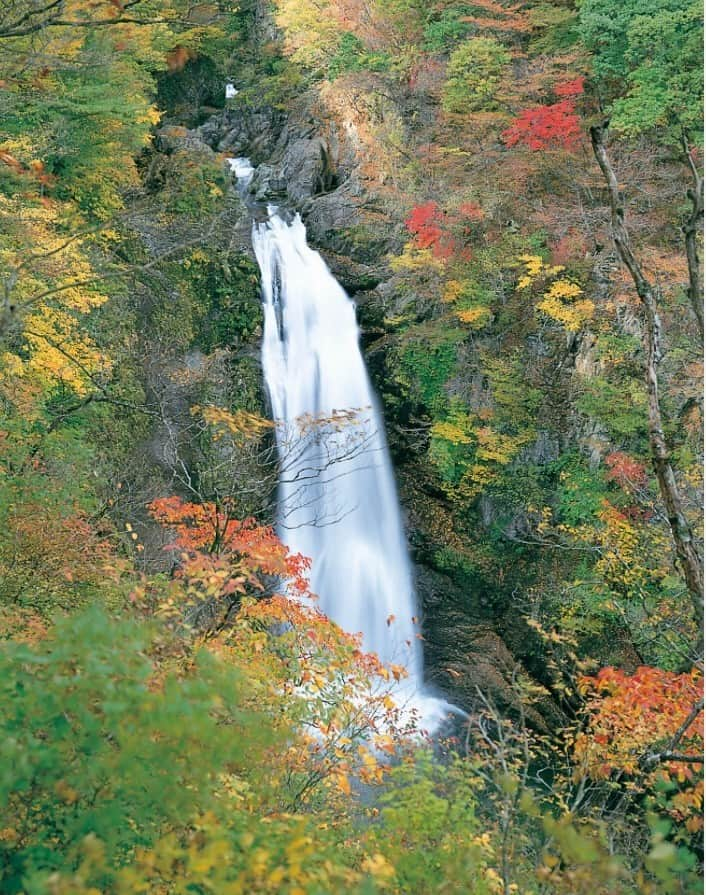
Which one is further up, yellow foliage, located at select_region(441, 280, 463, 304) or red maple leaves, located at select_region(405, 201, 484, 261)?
red maple leaves, located at select_region(405, 201, 484, 261)

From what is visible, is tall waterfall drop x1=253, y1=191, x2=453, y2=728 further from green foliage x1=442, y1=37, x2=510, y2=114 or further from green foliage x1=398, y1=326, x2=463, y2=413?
green foliage x1=442, y1=37, x2=510, y2=114

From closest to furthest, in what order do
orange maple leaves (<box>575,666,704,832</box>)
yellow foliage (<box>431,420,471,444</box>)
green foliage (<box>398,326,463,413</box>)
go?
orange maple leaves (<box>575,666,704,832</box>)
yellow foliage (<box>431,420,471,444</box>)
green foliage (<box>398,326,463,413</box>)

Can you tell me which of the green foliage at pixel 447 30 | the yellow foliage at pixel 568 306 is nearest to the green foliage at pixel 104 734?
the yellow foliage at pixel 568 306

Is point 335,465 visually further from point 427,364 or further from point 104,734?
point 104,734

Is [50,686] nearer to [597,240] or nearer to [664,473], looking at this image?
[664,473]

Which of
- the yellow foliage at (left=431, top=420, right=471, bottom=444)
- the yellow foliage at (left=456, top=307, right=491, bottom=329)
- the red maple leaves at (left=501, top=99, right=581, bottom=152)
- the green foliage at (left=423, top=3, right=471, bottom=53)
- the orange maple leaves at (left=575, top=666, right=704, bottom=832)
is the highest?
the green foliage at (left=423, top=3, right=471, bottom=53)

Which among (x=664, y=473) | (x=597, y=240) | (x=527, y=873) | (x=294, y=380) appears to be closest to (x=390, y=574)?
(x=294, y=380)

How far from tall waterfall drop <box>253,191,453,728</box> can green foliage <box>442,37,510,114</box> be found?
525 centimetres

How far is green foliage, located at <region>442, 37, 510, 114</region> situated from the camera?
13.8 m

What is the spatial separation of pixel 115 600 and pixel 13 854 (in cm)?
390

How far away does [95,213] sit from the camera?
13352mm

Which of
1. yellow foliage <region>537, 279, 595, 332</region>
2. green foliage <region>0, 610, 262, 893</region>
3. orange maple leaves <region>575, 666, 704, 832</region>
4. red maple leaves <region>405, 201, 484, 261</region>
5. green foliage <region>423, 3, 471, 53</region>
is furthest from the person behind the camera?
green foliage <region>423, 3, 471, 53</region>

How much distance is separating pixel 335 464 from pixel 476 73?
9032mm

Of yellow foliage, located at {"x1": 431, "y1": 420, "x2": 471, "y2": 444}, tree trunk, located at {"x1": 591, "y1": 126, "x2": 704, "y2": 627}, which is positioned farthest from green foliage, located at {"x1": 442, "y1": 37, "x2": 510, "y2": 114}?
tree trunk, located at {"x1": 591, "y1": 126, "x2": 704, "y2": 627}
